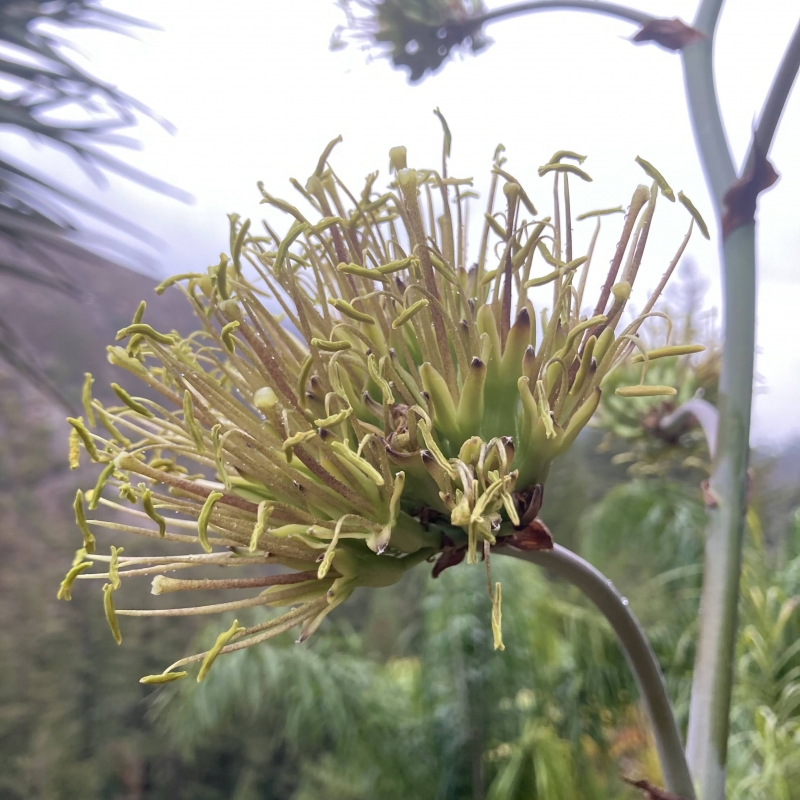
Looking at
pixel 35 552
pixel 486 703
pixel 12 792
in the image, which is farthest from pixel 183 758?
pixel 486 703

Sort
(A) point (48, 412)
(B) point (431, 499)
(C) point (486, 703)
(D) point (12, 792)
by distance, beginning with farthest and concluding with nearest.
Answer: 1. (C) point (486, 703)
2. (A) point (48, 412)
3. (D) point (12, 792)
4. (B) point (431, 499)

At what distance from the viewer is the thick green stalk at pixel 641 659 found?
23cm

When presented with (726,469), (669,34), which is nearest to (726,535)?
(726,469)

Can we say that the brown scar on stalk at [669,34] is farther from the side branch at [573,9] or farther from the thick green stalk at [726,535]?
the thick green stalk at [726,535]

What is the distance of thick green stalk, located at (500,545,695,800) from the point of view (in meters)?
0.23

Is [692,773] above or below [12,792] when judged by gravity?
above

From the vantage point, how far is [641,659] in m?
0.24

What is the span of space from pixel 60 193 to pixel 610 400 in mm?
746

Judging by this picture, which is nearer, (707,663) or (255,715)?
(707,663)

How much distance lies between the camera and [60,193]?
710 millimetres

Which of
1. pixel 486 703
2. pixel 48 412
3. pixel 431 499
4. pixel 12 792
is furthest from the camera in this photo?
pixel 486 703

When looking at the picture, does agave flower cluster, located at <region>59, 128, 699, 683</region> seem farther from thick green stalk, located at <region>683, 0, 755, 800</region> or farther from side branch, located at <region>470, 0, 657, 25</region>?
side branch, located at <region>470, 0, 657, 25</region>

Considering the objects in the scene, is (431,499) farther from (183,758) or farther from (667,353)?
(183,758)

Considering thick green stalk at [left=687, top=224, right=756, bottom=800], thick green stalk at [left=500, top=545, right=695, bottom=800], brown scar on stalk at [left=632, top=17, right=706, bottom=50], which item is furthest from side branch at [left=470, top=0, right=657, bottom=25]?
thick green stalk at [left=500, top=545, right=695, bottom=800]
